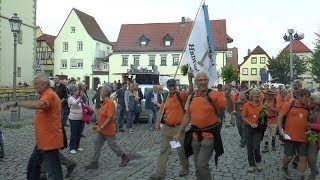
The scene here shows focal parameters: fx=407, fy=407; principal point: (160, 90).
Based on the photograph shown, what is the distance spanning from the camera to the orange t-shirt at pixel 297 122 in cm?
679

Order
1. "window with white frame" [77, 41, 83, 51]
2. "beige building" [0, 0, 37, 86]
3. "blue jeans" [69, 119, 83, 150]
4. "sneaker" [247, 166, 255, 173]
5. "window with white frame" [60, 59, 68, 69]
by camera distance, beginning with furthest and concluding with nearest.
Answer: "window with white frame" [60, 59, 68, 69], "window with white frame" [77, 41, 83, 51], "beige building" [0, 0, 37, 86], "blue jeans" [69, 119, 83, 150], "sneaker" [247, 166, 255, 173]

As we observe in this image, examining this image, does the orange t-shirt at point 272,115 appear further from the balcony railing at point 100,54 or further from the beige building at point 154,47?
the balcony railing at point 100,54

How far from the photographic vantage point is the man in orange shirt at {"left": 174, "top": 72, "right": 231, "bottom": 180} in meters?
5.57

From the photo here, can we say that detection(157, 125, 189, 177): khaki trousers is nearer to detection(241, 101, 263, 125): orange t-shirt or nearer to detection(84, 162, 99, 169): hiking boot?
detection(84, 162, 99, 169): hiking boot

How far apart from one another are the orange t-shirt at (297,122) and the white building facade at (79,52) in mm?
53050

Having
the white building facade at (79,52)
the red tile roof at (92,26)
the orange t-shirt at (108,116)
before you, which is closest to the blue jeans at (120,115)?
the orange t-shirt at (108,116)

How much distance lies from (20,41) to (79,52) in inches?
808

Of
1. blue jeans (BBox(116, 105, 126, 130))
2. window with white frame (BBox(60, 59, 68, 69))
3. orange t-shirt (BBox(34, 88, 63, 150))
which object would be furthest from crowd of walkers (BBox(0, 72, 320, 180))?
window with white frame (BBox(60, 59, 68, 69))

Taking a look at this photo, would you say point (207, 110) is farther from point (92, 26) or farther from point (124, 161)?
point (92, 26)

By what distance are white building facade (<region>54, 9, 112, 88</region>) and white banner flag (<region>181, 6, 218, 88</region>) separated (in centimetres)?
5209

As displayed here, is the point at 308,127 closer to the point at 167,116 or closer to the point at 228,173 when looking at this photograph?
the point at 228,173

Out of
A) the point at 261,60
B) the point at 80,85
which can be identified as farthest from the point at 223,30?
the point at 80,85

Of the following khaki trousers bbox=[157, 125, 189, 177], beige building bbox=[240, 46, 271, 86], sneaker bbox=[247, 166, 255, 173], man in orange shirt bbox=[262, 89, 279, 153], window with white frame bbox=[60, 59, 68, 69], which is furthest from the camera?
beige building bbox=[240, 46, 271, 86]

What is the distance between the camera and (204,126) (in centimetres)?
564
